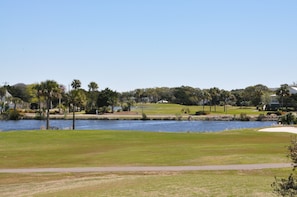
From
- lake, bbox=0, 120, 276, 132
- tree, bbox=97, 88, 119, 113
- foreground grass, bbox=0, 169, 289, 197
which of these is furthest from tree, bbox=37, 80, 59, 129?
tree, bbox=97, 88, 119, 113

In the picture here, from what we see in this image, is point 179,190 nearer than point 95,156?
Yes

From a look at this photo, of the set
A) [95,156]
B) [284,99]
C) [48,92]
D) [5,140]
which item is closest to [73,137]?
[5,140]

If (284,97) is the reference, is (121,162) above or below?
below

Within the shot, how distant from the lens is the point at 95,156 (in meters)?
36.9

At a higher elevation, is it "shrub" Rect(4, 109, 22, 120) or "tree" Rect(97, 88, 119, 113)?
"tree" Rect(97, 88, 119, 113)

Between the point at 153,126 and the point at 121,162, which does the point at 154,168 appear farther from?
the point at 153,126

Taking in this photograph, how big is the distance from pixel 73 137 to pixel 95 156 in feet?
63.6

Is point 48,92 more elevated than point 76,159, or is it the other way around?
point 48,92

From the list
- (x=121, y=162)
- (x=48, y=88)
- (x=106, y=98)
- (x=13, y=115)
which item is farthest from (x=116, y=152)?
(x=106, y=98)

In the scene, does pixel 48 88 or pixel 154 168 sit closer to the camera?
pixel 154 168

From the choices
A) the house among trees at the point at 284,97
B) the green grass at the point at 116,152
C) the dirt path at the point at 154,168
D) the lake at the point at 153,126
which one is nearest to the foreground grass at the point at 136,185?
the dirt path at the point at 154,168

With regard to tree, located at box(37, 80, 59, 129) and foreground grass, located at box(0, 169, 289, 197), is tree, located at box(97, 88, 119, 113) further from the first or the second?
foreground grass, located at box(0, 169, 289, 197)

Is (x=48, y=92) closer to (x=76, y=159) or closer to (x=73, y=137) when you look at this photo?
(x=73, y=137)

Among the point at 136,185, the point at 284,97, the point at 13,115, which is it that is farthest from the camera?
the point at 284,97
